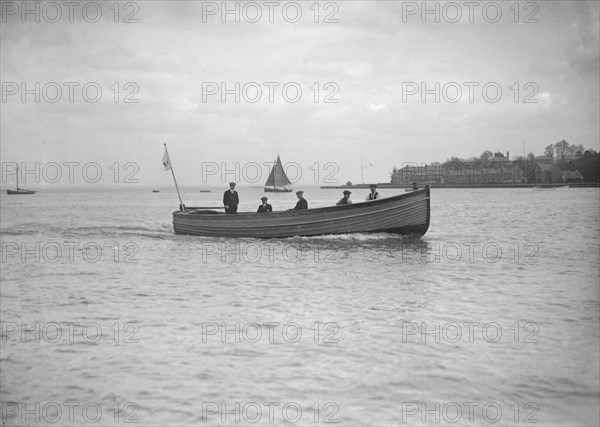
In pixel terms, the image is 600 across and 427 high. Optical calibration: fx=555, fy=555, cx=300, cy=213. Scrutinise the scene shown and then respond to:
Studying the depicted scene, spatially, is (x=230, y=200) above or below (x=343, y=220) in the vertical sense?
above

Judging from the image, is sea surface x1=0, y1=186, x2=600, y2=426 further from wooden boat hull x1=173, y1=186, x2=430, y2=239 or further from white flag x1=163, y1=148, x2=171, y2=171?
white flag x1=163, y1=148, x2=171, y2=171

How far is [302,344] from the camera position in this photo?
26.8ft

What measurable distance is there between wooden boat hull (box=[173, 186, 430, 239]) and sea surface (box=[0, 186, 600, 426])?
12.7 ft

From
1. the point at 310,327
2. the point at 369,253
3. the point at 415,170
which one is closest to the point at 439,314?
the point at 310,327

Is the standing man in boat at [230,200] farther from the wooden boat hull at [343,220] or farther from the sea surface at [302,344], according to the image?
the sea surface at [302,344]

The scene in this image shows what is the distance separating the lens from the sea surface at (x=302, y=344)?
5.94 m

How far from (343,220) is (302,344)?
44.2 feet

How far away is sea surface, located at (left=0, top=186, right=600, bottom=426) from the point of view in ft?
19.5

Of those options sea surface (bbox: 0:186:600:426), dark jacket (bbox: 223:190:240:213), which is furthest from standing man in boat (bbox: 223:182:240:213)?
sea surface (bbox: 0:186:600:426)

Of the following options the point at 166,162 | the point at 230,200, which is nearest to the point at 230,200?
the point at 230,200

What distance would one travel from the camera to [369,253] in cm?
1984

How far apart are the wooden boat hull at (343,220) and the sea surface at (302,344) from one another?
386 cm

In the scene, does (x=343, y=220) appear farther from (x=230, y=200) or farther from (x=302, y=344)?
(x=302, y=344)

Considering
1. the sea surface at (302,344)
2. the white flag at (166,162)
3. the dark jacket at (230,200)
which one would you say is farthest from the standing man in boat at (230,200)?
the sea surface at (302,344)
